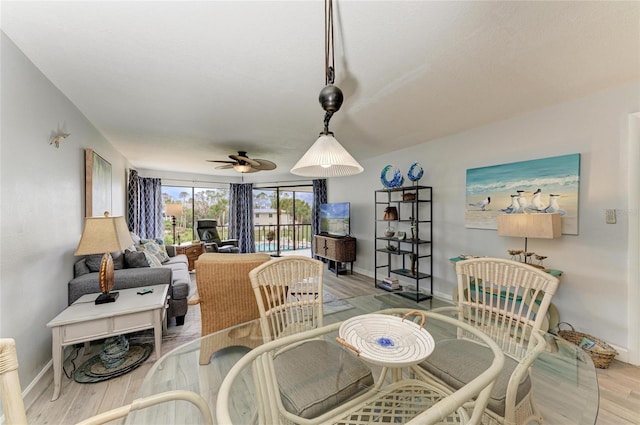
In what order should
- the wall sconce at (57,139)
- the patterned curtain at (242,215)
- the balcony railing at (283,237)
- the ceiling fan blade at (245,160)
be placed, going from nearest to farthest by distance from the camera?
the wall sconce at (57,139), the ceiling fan blade at (245,160), the patterned curtain at (242,215), the balcony railing at (283,237)

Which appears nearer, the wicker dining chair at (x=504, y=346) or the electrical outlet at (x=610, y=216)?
the wicker dining chair at (x=504, y=346)

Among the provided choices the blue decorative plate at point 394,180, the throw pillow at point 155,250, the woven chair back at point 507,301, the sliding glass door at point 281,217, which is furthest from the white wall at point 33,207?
the sliding glass door at point 281,217

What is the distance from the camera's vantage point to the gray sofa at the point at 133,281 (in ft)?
7.46

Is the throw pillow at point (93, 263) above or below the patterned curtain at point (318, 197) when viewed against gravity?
below

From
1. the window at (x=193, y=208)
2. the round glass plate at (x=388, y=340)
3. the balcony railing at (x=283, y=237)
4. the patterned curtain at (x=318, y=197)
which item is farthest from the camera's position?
the balcony railing at (x=283, y=237)

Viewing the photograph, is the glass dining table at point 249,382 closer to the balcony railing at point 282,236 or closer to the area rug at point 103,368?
the area rug at point 103,368

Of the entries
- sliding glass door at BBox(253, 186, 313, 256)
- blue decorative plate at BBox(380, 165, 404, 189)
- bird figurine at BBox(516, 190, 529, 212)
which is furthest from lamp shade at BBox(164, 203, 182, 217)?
bird figurine at BBox(516, 190, 529, 212)

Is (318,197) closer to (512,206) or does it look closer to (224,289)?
(512,206)

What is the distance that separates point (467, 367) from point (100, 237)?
2.66 meters

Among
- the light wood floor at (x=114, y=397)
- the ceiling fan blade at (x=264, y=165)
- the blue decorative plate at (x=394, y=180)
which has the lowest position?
the light wood floor at (x=114, y=397)

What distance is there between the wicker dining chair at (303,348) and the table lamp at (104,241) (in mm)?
1320

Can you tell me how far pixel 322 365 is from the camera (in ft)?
4.17

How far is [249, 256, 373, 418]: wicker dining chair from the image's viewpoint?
1.09 m

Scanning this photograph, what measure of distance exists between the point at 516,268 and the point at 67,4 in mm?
2875
